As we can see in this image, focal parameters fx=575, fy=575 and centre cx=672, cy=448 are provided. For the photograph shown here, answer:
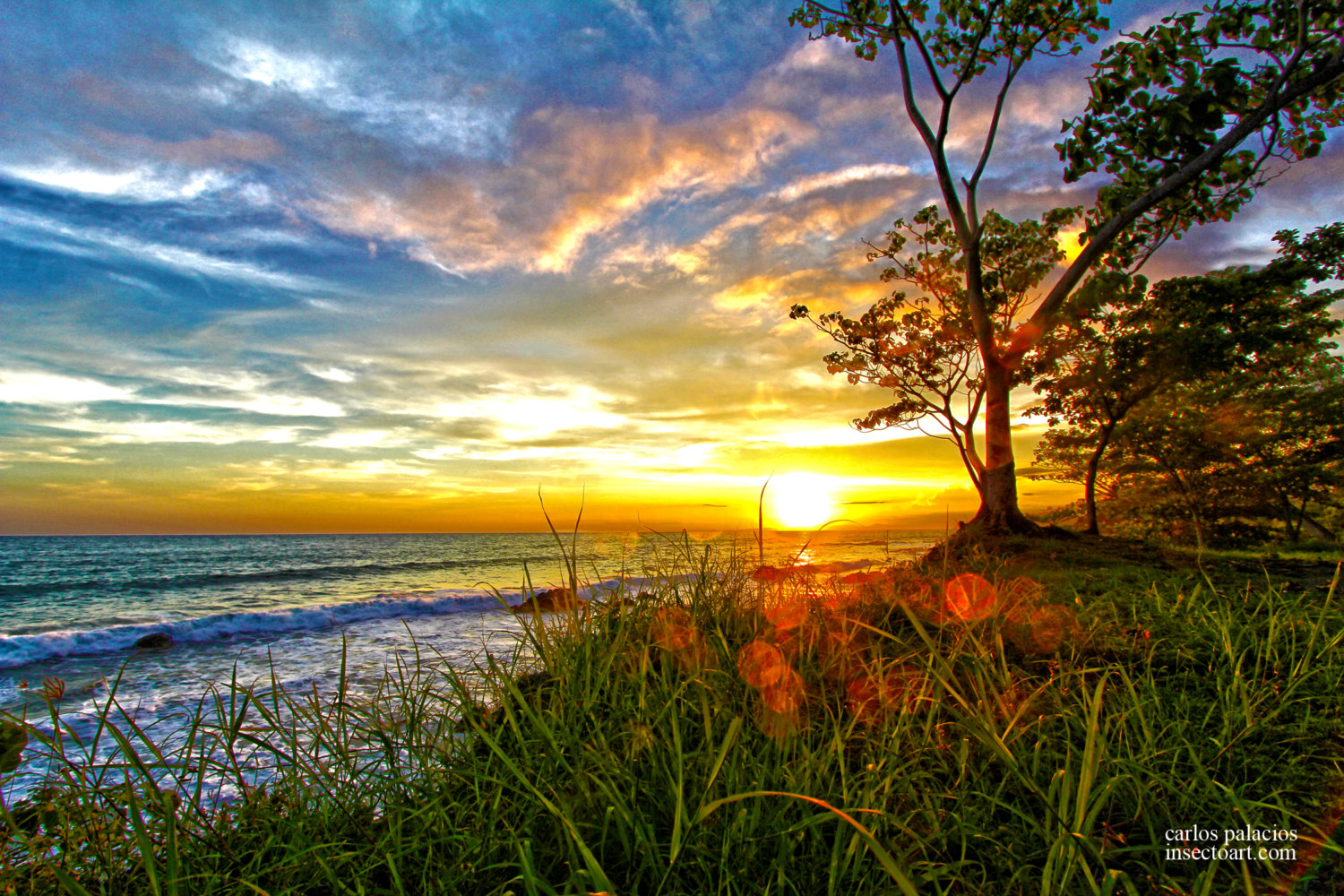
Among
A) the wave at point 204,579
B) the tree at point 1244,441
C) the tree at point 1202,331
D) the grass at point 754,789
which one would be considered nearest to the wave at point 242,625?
the wave at point 204,579

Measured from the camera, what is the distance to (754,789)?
6.05ft

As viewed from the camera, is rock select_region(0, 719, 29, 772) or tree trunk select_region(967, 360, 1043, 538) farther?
tree trunk select_region(967, 360, 1043, 538)

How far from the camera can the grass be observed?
165cm

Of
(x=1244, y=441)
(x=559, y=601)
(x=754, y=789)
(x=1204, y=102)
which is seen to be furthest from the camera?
(x=1244, y=441)

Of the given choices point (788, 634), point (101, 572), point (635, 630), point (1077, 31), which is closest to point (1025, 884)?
point (788, 634)

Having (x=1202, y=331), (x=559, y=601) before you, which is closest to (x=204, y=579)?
(x=559, y=601)

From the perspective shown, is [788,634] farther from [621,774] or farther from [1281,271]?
[1281,271]

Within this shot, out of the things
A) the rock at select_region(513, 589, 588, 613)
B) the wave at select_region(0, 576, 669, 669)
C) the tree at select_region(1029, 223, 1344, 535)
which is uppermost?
the tree at select_region(1029, 223, 1344, 535)

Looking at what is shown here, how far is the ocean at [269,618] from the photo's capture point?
4664 mm

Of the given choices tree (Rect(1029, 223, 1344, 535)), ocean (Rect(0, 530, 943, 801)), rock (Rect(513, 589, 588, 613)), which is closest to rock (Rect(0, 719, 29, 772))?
ocean (Rect(0, 530, 943, 801))

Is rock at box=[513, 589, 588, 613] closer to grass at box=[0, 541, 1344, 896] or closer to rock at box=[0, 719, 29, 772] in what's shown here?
grass at box=[0, 541, 1344, 896]

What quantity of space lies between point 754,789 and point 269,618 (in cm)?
1547

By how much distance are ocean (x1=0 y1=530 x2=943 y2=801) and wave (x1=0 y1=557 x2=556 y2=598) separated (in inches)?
4.6

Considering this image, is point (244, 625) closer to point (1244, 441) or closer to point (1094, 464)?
→ point (1094, 464)
